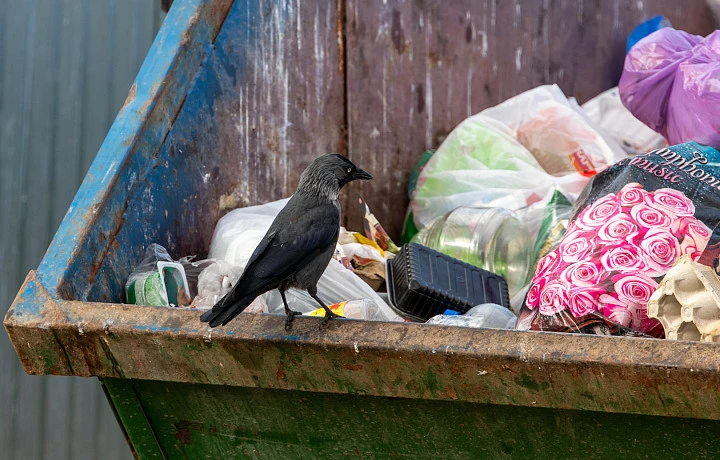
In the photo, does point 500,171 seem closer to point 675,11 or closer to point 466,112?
point 466,112

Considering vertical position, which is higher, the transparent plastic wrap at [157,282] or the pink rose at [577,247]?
the pink rose at [577,247]

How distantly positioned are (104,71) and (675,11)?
2375 millimetres

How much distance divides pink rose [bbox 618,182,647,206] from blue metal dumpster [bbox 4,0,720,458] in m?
0.62

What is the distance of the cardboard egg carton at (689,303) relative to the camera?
1321mm

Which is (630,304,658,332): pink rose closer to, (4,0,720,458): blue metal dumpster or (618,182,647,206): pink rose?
(618,182,647,206): pink rose

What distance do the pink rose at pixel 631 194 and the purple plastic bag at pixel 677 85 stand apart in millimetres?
461

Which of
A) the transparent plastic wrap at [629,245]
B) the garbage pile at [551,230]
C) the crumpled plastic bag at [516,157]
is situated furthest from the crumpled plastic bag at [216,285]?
the crumpled plastic bag at [516,157]

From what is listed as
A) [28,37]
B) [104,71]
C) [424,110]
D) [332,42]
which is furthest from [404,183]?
[28,37]

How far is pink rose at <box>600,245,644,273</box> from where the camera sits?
161cm

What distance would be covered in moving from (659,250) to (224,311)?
0.81 meters

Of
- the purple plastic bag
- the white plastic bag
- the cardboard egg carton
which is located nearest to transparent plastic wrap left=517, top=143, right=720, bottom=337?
the cardboard egg carton

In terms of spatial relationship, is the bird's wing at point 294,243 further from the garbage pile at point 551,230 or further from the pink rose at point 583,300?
the pink rose at point 583,300

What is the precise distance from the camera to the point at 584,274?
5.39 ft

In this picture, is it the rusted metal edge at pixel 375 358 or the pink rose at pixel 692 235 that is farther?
the pink rose at pixel 692 235
